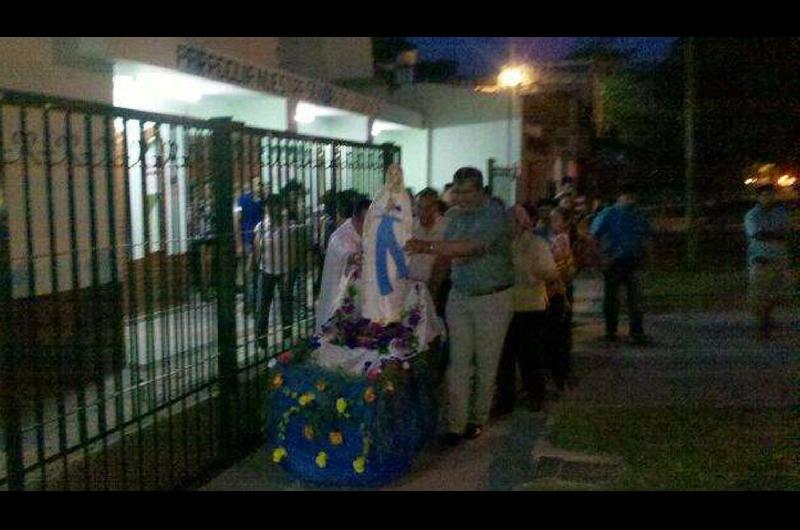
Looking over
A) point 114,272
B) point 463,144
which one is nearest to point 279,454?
point 114,272

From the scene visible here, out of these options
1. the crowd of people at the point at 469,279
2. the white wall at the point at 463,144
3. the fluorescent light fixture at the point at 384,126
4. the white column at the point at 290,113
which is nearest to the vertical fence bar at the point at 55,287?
the crowd of people at the point at 469,279

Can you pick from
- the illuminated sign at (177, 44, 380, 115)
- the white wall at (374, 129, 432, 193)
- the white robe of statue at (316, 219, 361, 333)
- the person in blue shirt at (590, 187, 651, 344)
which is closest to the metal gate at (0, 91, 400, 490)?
the white robe of statue at (316, 219, 361, 333)

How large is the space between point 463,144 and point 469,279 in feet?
47.4

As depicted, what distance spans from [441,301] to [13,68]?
3.71 m

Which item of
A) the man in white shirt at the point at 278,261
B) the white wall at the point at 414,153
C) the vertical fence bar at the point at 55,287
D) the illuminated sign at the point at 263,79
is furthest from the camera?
the white wall at the point at 414,153

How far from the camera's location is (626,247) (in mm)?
10156

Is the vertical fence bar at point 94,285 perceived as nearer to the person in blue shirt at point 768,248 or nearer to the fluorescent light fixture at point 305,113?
the person in blue shirt at point 768,248

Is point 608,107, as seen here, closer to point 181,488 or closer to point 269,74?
point 269,74

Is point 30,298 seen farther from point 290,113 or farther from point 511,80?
point 511,80

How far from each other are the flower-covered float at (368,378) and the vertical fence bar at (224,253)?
300 mm

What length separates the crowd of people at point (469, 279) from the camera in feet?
20.8

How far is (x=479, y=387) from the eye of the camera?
6527mm

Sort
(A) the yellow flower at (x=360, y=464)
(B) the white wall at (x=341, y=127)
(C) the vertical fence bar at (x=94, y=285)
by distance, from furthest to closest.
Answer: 1. (B) the white wall at (x=341, y=127)
2. (A) the yellow flower at (x=360, y=464)
3. (C) the vertical fence bar at (x=94, y=285)

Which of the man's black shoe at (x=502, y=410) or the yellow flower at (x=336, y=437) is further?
the man's black shoe at (x=502, y=410)
